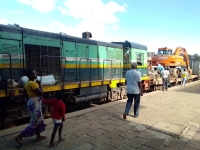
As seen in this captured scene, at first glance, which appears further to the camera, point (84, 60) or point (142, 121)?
point (84, 60)

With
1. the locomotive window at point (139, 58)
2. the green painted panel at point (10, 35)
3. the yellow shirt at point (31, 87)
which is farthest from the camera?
the locomotive window at point (139, 58)

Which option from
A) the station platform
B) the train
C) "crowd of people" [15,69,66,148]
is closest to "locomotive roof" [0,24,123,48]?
the train

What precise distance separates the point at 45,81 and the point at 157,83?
9119mm

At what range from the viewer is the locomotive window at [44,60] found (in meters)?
5.65

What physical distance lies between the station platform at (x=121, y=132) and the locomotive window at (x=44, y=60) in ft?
6.06

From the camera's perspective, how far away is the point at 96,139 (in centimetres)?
381

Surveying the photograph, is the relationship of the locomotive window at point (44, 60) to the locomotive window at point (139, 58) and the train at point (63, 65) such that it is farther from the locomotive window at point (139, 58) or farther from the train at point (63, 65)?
the locomotive window at point (139, 58)

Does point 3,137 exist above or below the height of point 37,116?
below

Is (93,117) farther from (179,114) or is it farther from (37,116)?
(179,114)

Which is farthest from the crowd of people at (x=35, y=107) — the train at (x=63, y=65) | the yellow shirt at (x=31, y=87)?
the train at (x=63, y=65)

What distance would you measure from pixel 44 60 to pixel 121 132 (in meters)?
3.64

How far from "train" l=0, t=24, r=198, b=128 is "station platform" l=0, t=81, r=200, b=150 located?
1.11 metres

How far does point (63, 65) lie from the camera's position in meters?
6.59

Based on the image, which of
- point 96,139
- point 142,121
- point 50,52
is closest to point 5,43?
point 50,52
